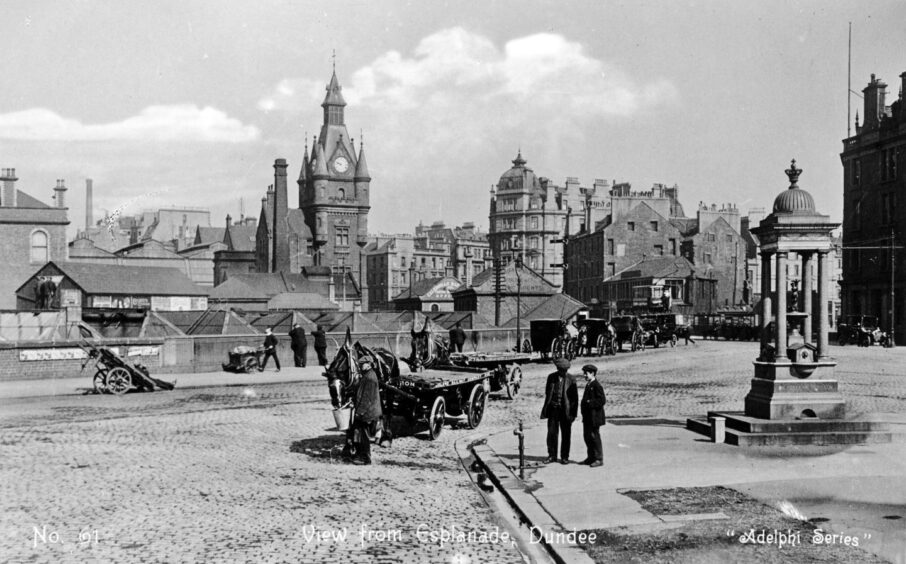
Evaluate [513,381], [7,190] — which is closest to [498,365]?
[513,381]

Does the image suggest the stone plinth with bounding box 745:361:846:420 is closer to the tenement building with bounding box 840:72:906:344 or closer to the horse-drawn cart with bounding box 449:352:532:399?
the horse-drawn cart with bounding box 449:352:532:399

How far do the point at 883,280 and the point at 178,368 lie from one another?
1686 inches

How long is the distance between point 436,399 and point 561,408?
2.97 meters

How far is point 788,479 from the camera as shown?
988cm

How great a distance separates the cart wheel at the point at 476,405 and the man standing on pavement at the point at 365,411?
3465 millimetres

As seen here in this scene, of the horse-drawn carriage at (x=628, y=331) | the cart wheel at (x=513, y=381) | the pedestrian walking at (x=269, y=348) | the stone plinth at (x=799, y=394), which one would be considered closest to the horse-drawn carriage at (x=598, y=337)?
the horse-drawn carriage at (x=628, y=331)

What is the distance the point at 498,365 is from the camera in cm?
1847

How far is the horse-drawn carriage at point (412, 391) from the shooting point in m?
12.7

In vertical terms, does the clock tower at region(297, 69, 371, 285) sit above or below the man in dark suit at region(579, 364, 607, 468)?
above

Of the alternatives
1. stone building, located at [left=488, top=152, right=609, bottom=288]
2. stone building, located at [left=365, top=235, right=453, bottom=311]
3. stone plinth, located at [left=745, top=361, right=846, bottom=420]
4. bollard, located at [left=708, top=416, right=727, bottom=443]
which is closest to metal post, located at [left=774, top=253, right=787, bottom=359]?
stone plinth, located at [left=745, top=361, right=846, bottom=420]

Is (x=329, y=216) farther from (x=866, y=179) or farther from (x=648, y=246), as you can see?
(x=866, y=179)

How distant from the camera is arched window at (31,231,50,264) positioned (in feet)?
175

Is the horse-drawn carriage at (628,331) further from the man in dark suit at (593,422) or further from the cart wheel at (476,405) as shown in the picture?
the man in dark suit at (593,422)

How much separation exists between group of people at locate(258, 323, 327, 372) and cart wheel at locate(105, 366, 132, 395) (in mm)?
6678
